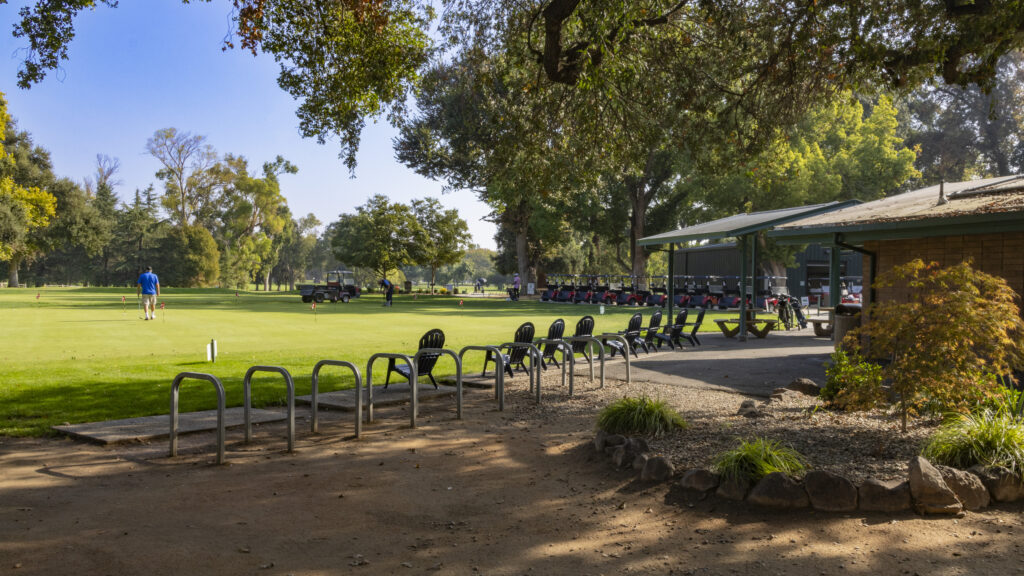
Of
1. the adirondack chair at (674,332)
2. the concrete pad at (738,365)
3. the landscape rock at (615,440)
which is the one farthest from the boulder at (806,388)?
the adirondack chair at (674,332)

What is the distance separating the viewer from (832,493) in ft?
16.6

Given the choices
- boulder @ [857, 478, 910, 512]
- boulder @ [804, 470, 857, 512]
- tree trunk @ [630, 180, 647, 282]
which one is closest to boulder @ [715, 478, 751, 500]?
boulder @ [804, 470, 857, 512]

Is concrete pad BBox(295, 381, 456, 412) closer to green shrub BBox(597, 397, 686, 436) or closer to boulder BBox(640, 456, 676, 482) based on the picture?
green shrub BBox(597, 397, 686, 436)

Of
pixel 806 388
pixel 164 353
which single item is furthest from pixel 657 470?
pixel 164 353

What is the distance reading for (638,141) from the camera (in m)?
13.2

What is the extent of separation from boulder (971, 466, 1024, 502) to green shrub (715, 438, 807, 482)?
1244 mm

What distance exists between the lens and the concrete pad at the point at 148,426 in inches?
294

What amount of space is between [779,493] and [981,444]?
1804 mm

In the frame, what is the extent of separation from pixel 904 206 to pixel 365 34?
33.6 ft

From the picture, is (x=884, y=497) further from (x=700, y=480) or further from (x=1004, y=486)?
(x=700, y=480)

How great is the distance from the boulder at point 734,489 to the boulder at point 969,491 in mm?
1375

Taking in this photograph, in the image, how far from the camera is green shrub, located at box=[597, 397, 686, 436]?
7.08 metres

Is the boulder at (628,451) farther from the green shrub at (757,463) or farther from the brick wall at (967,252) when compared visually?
the brick wall at (967,252)

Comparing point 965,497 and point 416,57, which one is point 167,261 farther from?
point 965,497
